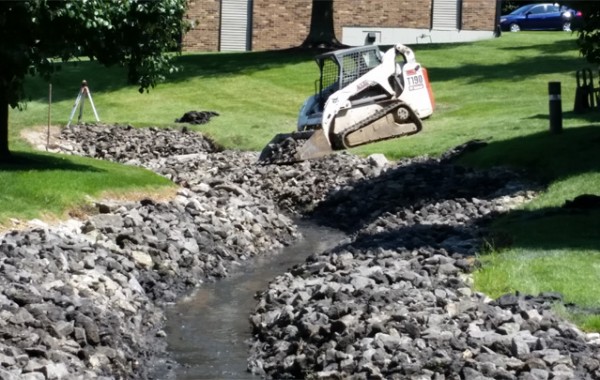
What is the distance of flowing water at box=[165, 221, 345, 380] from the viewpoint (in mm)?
15359

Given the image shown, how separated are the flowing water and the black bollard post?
8.41 metres

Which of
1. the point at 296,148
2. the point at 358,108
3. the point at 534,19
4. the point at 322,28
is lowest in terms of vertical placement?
the point at 296,148

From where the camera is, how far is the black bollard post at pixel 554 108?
2984 centimetres

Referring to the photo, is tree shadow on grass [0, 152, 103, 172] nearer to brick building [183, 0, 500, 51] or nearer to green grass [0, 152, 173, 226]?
green grass [0, 152, 173, 226]

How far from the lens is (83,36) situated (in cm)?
2359

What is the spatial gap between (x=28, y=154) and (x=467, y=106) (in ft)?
57.9

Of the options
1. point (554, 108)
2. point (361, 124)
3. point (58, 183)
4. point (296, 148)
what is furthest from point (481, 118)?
point (58, 183)

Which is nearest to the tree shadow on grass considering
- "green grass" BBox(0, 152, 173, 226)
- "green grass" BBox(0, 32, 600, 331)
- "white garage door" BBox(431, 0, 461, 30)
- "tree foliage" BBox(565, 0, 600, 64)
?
"green grass" BBox(0, 152, 173, 226)

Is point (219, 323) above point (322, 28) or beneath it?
beneath

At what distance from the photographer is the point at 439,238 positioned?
20547 mm

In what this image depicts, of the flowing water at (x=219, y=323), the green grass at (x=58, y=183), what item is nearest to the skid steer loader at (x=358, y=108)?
the green grass at (x=58, y=183)

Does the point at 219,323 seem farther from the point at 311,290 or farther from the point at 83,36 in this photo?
the point at 83,36

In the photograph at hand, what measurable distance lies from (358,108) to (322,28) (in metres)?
19.8

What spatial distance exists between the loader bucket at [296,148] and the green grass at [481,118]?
1024 mm
